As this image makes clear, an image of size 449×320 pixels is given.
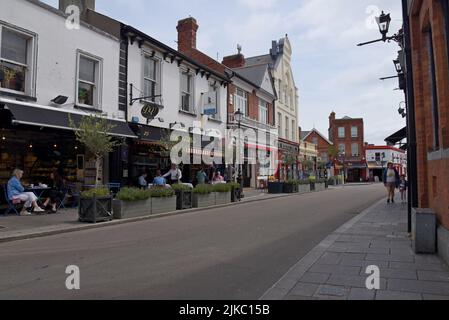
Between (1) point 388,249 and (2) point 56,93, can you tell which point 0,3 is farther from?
(1) point 388,249

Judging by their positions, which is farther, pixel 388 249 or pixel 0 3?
pixel 0 3

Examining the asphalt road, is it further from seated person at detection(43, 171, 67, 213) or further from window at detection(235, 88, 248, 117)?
window at detection(235, 88, 248, 117)

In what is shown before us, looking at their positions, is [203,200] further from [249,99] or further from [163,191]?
[249,99]

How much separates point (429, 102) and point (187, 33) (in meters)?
21.1

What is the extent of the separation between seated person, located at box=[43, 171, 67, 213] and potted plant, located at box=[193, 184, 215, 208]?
4.88m

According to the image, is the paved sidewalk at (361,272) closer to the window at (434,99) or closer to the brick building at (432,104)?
the brick building at (432,104)

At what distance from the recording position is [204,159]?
2222 cm

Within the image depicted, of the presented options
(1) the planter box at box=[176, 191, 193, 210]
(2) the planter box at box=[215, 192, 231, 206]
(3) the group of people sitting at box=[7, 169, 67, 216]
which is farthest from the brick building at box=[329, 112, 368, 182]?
(3) the group of people sitting at box=[7, 169, 67, 216]

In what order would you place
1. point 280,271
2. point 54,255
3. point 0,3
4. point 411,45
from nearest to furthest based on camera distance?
point 280,271
point 54,255
point 411,45
point 0,3

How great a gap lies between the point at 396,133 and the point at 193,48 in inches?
631

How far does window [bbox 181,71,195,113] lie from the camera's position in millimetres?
20203

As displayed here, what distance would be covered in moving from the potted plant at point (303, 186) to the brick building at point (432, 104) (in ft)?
61.2
